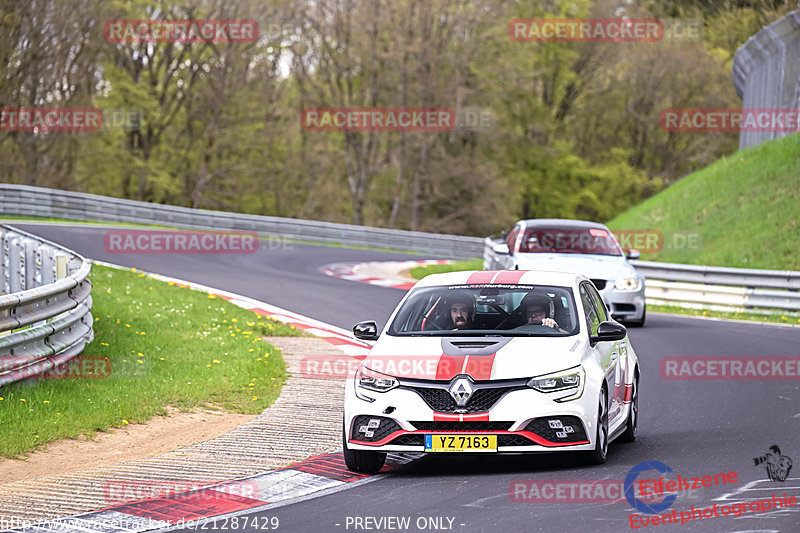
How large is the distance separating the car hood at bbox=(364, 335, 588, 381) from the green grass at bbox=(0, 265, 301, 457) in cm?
287

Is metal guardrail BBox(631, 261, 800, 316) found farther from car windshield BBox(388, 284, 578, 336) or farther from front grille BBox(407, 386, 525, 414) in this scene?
front grille BBox(407, 386, 525, 414)

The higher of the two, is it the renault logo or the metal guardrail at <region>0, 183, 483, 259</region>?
the renault logo

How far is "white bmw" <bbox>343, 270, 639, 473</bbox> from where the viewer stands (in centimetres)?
793

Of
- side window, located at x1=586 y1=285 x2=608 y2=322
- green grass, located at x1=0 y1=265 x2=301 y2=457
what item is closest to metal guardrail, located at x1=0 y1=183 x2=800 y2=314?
green grass, located at x1=0 y1=265 x2=301 y2=457

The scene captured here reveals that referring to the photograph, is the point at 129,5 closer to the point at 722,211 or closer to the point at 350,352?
the point at 722,211

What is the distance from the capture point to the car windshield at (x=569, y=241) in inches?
739

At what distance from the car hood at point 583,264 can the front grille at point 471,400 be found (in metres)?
9.85

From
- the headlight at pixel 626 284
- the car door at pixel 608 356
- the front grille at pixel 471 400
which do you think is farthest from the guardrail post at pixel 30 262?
the front grille at pixel 471 400

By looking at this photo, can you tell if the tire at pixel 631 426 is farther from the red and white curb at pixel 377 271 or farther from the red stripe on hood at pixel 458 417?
the red and white curb at pixel 377 271

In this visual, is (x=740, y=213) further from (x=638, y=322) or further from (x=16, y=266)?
(x=16, y=266)

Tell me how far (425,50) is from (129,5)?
1328 cm

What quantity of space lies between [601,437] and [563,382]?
0.55m

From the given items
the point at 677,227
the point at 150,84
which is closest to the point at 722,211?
the point at 677,227

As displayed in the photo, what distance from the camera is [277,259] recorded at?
97.9 ft
